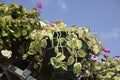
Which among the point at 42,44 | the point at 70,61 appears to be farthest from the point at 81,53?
the point at 42,44

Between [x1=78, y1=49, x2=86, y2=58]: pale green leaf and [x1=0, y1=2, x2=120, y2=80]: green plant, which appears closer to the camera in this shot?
[x1=0, y1=2, x2=120, y2=80]: green plant

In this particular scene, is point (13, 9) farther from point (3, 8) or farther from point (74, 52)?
point (74, 52)

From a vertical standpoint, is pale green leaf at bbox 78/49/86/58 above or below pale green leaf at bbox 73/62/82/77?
above

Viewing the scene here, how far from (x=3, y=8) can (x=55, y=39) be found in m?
0.52

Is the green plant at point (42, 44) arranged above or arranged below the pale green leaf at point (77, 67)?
above

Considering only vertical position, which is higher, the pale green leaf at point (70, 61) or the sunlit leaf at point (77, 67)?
the pale green leaf at point (70, 61)

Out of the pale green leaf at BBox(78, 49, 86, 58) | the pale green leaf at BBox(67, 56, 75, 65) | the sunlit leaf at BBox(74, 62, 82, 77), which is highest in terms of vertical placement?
the pale green leaf at BBox(78, 49, 86, 58)

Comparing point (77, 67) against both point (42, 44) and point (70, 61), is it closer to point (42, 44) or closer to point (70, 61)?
point (70, 61)

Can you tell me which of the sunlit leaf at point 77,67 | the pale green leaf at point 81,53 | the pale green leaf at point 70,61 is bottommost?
the sunlit leaf at point 77,67

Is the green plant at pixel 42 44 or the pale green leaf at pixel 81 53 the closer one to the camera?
the green plant at pixel 42 44

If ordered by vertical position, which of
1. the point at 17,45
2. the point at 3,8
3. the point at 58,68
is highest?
the point at 3,8

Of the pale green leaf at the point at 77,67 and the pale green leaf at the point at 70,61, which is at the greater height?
the pale green leaf at the point at 70,61

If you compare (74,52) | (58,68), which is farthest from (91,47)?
(58,68)

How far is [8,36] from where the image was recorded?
2.50m
